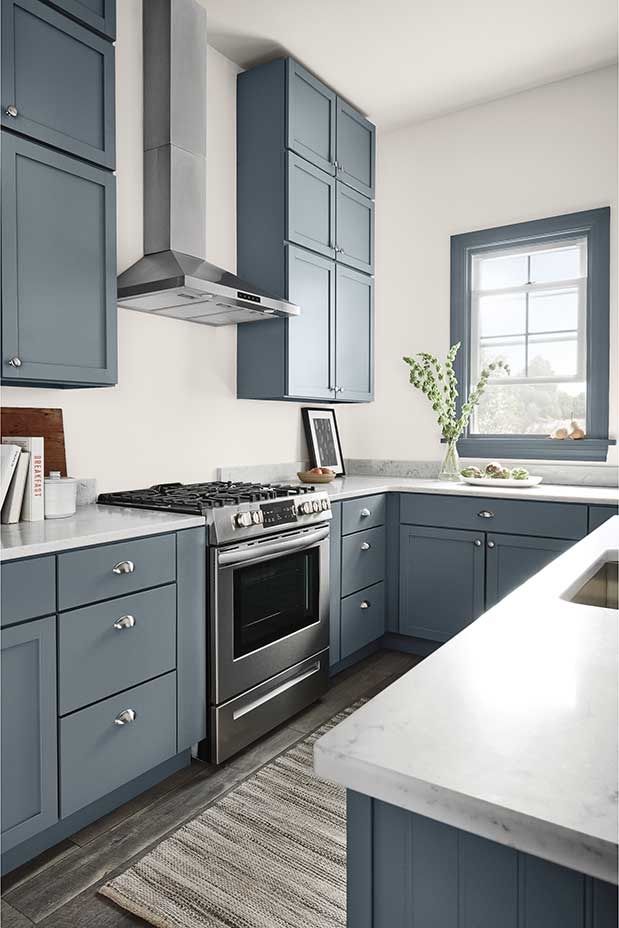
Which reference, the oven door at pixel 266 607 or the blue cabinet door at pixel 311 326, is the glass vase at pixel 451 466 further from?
the oven door at pixel 266 607

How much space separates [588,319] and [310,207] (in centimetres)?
163

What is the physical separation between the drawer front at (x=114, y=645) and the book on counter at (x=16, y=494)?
0.48m

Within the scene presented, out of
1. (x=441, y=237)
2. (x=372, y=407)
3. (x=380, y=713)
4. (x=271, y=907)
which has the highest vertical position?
(x=441, y=237)

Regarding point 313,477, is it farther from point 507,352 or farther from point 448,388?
point 507,352

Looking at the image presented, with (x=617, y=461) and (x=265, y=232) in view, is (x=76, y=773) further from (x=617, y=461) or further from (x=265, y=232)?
(x=617, y=461)

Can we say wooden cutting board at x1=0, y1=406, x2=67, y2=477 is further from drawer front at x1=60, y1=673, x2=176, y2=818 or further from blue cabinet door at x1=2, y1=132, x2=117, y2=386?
drawer front at x1=60, y1=673, x2=176, y2=818

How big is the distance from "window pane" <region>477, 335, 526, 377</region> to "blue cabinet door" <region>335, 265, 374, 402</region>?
0.70 meters

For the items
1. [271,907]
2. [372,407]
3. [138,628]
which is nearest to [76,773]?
[138,628]

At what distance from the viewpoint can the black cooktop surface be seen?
2.46 m

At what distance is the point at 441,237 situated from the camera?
4.16 meters

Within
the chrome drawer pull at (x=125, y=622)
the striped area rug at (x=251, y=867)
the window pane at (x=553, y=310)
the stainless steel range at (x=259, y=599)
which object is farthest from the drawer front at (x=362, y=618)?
the window pane at (x=553, y=310)

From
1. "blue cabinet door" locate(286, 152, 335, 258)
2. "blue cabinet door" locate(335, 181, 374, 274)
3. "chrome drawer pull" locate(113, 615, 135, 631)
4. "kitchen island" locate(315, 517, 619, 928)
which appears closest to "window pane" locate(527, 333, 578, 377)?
"blue cabinet door" locate(335, 181, 374, 274)

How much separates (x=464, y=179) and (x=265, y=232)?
1.44 metres

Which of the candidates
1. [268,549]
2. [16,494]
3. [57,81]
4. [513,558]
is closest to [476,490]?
[513,558]
